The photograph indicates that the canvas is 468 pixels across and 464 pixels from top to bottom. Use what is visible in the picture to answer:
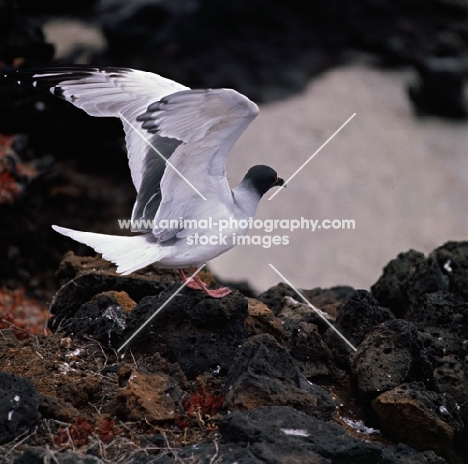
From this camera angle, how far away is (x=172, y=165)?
5.69 meters

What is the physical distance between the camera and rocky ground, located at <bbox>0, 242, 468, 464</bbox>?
465cm

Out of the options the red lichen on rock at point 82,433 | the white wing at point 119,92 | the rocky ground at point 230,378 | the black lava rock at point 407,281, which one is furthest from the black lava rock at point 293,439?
the black lava rock at point 407,281

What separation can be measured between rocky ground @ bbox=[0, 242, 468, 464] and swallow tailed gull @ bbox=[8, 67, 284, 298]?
→ 396mm

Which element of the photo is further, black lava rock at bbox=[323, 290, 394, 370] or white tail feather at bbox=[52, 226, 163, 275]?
black lava rock at bbox=[323, 290, 394, 370]

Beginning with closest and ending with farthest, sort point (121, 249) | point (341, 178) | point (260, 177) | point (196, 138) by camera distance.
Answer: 1. point (196, 138)
2. point (121, 249)
3. point (260, 177)
4. point (341, 178)

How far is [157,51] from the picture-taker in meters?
15.2

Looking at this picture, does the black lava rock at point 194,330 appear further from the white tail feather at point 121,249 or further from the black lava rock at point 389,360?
the black lava rock at point 389,360

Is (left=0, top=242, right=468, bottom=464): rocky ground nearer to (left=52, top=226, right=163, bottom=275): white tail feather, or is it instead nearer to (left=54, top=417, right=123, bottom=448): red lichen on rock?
(left=54, top=417, right=123, bottom=448): red lichen on rock

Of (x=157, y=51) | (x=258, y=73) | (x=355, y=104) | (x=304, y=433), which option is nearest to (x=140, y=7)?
(x=157, y=51)

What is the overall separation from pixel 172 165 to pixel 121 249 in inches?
25.7

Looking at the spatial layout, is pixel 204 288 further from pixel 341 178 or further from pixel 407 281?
pixel 341 178

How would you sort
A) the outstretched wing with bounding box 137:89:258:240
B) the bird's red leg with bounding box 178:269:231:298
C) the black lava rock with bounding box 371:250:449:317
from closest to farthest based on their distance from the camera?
1. the outstretched wing with bounding box 137:89:258:240
2. the bird's red leg with bounding box 178:269:231:298
3. the black lava rock with bounding box 371:250:449:317

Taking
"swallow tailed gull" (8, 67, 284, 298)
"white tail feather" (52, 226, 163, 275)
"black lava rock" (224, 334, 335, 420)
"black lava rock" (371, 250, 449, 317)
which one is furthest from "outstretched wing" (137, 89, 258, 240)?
"black lava rock" (371, 250, 449, 317)

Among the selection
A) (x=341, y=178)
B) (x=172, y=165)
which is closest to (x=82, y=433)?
(x=172, y=165)
